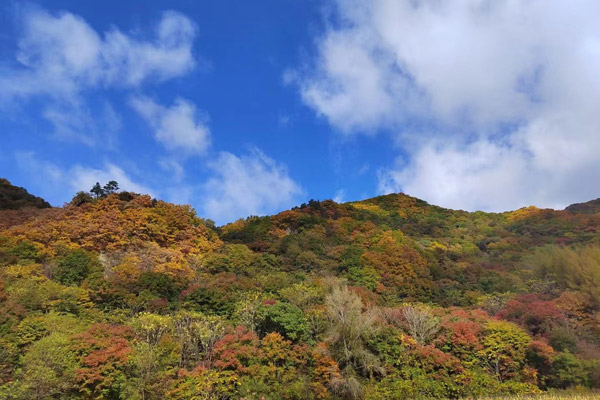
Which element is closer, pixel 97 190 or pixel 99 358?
pixel 99 358

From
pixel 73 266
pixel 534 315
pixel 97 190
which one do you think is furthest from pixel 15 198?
pixel 534 315

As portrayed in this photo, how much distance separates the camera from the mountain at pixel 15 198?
40.7m

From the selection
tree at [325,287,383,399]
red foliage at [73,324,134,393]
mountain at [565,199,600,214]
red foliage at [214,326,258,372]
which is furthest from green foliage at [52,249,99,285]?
mountain at [565,199,600,214]

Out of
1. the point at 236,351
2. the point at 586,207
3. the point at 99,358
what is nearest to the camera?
the point at 99,358

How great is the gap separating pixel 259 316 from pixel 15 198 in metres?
40.2

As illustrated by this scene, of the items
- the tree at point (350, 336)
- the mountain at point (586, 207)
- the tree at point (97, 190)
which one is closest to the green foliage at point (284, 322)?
the tree at point (350, 336)

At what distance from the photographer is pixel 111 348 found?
49.8 feet

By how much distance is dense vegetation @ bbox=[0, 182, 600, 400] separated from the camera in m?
15.6

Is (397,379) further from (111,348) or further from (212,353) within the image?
(111,348)

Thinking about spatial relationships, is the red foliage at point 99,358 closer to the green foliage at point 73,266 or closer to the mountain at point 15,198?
the green foliage at point 73,266

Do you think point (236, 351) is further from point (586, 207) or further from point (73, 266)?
point (586, 207)

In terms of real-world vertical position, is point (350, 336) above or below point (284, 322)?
below

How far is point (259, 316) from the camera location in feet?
65.9

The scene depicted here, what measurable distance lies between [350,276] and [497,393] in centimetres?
1584
